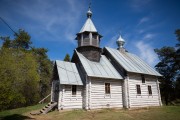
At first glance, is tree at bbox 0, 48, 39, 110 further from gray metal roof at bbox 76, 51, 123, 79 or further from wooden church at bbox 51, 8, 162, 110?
gray metal roof at bbox 76, 51, 123, 79

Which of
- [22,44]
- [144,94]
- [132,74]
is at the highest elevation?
[22,44]

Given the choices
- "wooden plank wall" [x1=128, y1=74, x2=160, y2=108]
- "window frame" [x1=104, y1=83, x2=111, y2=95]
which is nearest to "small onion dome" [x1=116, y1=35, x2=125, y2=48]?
"wooden plank wall" [x1=128, y1=74, x2=160, y2=108]

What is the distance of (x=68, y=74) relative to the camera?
16.7 m

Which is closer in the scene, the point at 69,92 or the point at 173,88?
the point at 69,92

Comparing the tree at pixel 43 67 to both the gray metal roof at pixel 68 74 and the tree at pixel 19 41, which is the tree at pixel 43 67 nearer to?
the tree at pixel 19 41

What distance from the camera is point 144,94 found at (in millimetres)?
18234

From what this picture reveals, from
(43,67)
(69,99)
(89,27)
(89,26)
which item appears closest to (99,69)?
(69,99)

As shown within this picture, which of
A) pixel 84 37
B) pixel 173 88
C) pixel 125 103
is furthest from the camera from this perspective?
pixel 173 88

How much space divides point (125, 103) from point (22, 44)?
28.8m

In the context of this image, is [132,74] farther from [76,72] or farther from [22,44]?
[22,44]

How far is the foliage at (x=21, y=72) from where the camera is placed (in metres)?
15.5

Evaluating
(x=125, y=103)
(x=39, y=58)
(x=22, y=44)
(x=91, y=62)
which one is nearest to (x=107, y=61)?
(x=91, y=62)

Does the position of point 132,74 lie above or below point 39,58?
below

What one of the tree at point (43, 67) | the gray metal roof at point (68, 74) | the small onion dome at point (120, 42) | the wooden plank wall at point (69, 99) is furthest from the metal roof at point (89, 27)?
the tree at point (43, 67)
